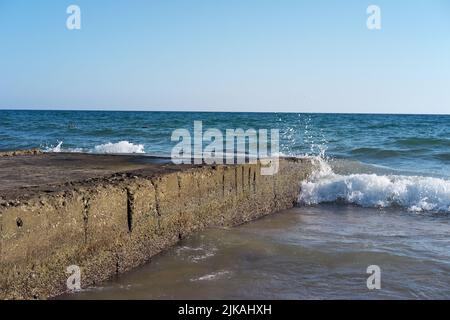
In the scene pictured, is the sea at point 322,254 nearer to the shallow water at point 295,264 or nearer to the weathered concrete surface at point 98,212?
the shallow water at point 295,264

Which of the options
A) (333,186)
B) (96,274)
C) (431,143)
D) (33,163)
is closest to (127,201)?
(96,274)

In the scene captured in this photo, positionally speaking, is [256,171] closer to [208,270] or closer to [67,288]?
[208,270]

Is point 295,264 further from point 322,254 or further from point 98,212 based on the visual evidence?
point 98,212

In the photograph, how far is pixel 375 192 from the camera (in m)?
8.98

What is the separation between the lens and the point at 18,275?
132 inches

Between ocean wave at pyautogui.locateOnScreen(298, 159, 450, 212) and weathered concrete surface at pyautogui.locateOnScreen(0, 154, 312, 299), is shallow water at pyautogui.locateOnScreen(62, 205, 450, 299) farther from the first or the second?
ocean wave at pyautogui.locateOnScreen(298, 159, 450, 212)

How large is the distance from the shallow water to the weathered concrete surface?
20 centimetres

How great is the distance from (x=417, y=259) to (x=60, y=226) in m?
3.71

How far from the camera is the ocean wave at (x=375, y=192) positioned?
337 inches

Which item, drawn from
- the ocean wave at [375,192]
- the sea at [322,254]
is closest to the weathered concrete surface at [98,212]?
the sea at [322,254]

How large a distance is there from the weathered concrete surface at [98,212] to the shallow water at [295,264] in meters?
0.20

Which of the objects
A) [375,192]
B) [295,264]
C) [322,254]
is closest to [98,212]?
[295,264]

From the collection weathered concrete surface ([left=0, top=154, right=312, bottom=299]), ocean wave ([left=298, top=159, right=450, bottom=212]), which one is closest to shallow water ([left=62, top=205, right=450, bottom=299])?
weathered concrete surface ([left=0, top=154, right=312, bottom=299])

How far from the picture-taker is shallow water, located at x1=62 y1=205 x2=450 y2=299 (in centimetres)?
418
